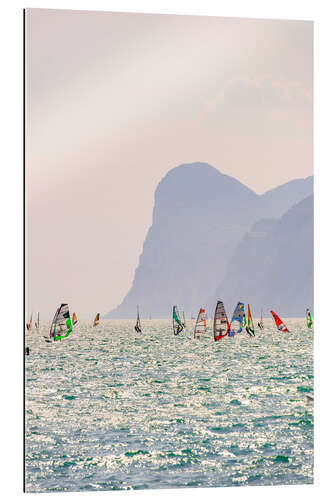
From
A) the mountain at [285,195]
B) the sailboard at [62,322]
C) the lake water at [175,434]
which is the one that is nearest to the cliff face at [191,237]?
the mountain at [285,195]

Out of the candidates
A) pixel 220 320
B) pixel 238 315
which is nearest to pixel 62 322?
pixel 238 315

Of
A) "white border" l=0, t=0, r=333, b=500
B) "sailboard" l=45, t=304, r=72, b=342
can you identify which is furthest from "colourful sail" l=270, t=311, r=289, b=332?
"sailboard" l=45, t=304, r=72, b=342

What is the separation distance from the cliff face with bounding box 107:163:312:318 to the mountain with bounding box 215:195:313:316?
19 centimetres

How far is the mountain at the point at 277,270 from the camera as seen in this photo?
965cm

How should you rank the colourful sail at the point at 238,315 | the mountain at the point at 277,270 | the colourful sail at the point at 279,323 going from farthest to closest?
the colourful sail at the point at 279,323 < the colourful sail at the point at 238,315 < the mountain at the point at 277,270

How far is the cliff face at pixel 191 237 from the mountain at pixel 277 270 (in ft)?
0.63

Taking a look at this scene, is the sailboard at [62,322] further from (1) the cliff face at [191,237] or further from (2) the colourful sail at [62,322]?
(1) the cliff face at [191,237]

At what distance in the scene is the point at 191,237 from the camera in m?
12.2

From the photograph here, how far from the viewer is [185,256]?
38.9ft

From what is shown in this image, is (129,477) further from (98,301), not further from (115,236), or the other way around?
(115,236)
